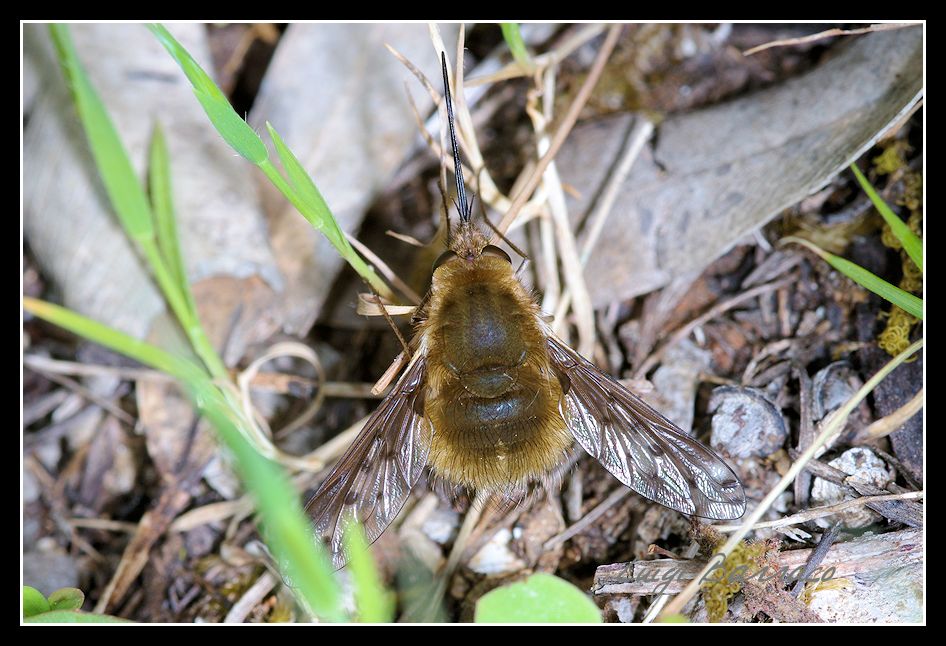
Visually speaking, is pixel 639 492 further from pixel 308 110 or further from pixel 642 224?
pixel 308 110

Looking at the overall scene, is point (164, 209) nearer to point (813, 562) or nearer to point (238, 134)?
point (238, 134)

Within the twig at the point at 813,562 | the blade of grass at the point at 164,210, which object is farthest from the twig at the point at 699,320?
the blade of grass at the point at 164,210

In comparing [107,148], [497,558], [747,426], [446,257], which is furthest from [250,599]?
[747,426]

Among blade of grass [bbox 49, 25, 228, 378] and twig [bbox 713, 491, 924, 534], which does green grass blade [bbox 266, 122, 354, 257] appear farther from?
twig [bbox 713, 491, 924, 534]

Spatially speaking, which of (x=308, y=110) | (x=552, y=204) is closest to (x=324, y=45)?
(x=308, y=110)

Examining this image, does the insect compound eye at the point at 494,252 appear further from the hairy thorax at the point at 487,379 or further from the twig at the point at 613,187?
the twig at the point at 613,187
